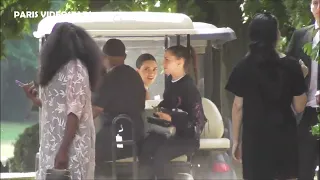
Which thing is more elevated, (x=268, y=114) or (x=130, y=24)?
(x=130, y=24)

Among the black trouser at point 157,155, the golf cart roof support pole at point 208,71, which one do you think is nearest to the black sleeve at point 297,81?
the black trouser at point 157,155

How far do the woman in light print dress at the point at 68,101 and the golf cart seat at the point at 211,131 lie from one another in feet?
5.42

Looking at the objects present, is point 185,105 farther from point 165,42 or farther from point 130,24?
point 130,24

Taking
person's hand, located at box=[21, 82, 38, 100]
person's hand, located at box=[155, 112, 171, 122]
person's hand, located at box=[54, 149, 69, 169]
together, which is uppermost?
person's hand, located at box=[21, 82, 38, 100]

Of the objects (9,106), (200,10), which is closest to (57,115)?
(200,10)

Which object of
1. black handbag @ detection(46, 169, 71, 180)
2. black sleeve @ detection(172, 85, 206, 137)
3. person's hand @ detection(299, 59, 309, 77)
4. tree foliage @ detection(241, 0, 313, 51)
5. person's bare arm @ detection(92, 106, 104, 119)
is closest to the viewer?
black handbag @ detection(46, 169, 71, 180)

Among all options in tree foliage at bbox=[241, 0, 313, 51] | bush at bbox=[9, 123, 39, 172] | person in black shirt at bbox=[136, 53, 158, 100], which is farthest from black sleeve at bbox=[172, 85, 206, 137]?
bush at bbox=[9, 123, 39, 172]

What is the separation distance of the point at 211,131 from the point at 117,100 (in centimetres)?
97

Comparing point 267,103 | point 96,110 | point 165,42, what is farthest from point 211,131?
point 267,103

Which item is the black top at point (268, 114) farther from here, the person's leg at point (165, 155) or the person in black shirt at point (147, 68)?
the person in black shirt at point (147, 68)

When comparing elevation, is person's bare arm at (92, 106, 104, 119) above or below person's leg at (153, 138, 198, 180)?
above

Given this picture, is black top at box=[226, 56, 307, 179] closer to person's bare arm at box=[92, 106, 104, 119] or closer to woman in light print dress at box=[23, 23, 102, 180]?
woman in light print dress at box=[23, 23, 102, 180]

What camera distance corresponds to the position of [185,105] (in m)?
7.23

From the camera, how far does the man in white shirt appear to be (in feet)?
19.8
